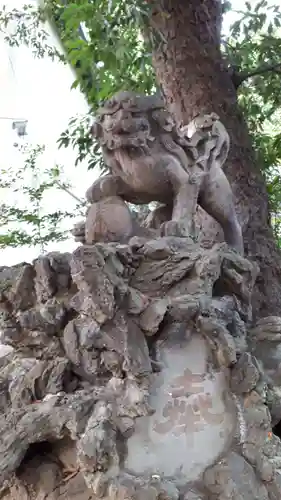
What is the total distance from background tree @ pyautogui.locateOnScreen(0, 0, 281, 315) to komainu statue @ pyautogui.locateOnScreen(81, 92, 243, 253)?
25.1 inches

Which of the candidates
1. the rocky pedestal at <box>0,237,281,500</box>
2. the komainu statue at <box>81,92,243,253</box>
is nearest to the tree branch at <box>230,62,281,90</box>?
the komainu statue at <box>81,92,243,253</box>

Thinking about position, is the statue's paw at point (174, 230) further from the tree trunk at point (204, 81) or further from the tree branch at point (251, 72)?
the tree branch at point (251, 72)

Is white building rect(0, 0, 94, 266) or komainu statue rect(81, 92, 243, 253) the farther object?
white building rect(0, 0, 94, 266)

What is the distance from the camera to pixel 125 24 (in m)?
2.42

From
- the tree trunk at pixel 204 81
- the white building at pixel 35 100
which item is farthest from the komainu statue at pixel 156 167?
the white building at pixel 35 100

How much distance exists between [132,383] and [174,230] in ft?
1.48

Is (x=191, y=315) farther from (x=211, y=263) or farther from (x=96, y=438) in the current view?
(x=96, y=438)

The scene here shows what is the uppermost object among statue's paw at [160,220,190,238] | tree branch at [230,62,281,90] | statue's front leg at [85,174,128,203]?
tree branch at [230,62,281,90]

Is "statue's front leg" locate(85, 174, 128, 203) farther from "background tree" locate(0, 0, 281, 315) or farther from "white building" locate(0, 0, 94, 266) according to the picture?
"white building" locate(0, 0, 94, 266)

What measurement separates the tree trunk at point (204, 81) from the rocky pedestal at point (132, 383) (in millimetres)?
1164

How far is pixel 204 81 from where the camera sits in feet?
8.81

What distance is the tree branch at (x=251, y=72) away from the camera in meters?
2.68

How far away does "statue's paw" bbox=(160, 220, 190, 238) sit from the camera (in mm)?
1580

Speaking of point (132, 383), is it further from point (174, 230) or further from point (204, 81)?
point (204, 81)
